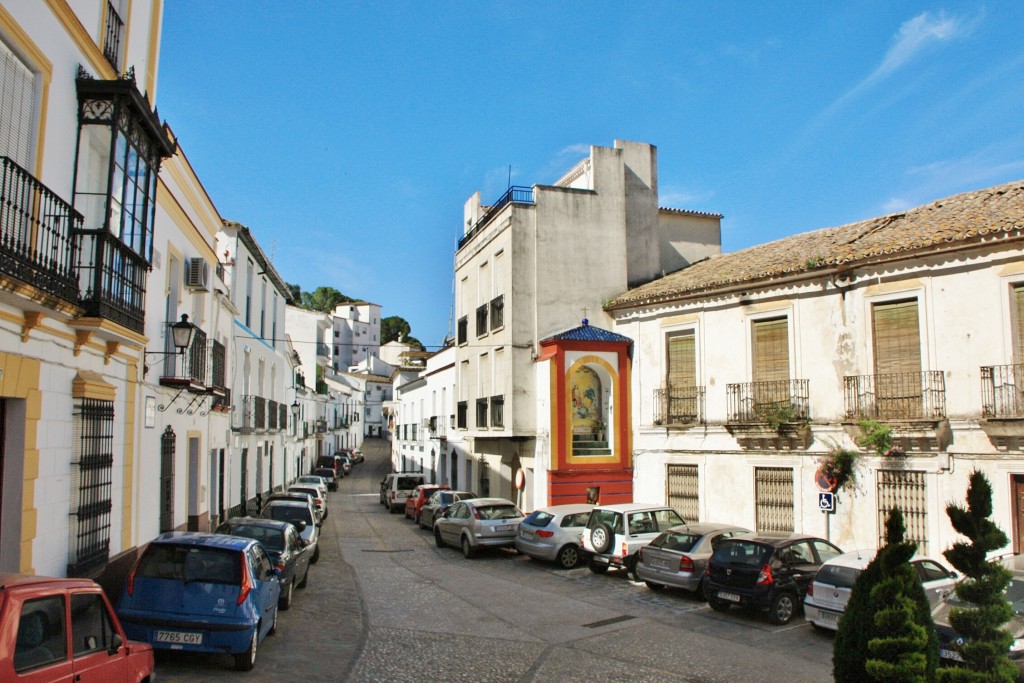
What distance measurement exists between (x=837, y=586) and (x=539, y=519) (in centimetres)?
867

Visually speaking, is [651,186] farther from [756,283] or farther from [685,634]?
[685,634]

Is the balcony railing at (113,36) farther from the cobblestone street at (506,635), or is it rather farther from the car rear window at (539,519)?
the car rear window at (539,519)

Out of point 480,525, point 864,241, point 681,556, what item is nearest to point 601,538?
point 681,556

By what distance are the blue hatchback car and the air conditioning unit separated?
317 inches

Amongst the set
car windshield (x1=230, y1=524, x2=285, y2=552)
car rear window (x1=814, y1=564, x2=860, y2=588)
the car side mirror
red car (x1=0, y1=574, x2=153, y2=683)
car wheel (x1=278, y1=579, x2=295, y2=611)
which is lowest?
car wheel (x1=278, y1=579, x2=295, y2=611)

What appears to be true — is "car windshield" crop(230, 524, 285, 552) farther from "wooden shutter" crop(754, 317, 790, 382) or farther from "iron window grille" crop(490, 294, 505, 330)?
"iron window grille" crop(490, 294, 505, 330)

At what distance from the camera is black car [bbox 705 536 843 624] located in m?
12.5

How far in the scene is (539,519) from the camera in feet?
62.6

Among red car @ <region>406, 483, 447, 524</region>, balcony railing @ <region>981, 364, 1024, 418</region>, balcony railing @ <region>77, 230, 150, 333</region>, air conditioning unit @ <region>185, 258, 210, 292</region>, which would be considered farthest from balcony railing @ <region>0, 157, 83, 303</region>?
red car @ <region>406, 483, 447, 524</region>

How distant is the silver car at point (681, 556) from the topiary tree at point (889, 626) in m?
7.22

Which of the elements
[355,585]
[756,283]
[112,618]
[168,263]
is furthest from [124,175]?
[756,283]

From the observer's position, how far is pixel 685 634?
1184 centimetres

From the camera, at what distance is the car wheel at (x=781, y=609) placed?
12.5 meters

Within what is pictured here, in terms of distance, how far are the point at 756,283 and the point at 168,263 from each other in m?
12.6
